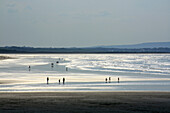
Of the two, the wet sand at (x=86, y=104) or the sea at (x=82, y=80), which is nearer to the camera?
the wet sand at (x=86, y=104)

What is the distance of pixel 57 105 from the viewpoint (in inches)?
1145

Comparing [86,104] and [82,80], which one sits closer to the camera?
[86,104]

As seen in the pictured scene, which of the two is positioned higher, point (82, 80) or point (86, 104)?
point (86, 104)

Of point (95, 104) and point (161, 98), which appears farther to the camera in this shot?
point (161, 98)

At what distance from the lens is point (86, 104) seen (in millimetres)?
29719

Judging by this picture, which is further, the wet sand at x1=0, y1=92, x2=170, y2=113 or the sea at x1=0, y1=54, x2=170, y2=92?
the sea at x1=0, y1=54, x2=170, y2=92

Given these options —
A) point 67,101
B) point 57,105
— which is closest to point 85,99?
point 67,101

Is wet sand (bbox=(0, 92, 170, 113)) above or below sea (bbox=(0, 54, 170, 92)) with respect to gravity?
above

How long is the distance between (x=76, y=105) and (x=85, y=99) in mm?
3844

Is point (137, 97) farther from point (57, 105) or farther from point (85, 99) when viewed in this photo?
point (57, 105)

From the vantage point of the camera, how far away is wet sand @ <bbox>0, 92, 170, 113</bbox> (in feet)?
88.2

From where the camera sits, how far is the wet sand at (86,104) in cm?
2688

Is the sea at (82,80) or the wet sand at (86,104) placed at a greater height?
the wet sand at (86,104)

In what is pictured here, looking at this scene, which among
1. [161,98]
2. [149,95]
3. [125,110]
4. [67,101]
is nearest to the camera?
[125,110]
